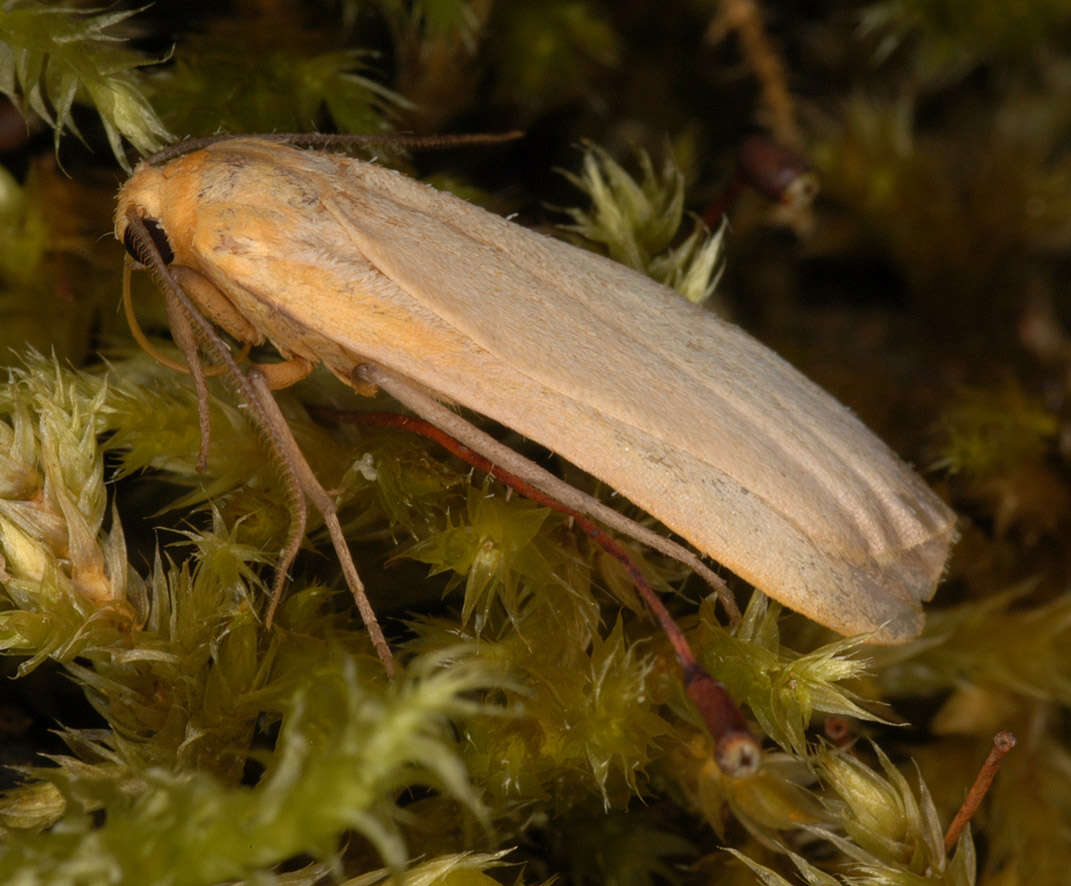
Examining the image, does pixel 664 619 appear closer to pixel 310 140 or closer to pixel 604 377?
pixel 604 377

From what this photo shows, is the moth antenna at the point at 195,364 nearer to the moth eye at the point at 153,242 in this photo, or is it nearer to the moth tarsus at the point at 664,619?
the moth eye at the point at 153,242

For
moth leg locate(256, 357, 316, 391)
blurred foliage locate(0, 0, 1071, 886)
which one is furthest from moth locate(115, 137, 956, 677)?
blurred foliage locate(0, 0, 1071, 886)

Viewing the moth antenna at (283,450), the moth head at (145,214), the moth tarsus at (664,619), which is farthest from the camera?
the moth head at (145,214)

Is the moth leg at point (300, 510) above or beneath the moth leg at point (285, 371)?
beneath

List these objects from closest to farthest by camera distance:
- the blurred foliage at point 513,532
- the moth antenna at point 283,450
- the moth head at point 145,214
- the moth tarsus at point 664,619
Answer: the moth tarsus at point 664,619
the blurred foliage at point 513,532
the moth antenna at point 283,450
the moth head at point 145,214

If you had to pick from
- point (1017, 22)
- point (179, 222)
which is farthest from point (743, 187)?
point (179, 222)

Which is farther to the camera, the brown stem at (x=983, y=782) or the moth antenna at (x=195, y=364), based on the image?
the moth antenna at (x=195, y=364)

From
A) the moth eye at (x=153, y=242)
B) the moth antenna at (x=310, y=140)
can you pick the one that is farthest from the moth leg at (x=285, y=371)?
the moth antenna at (x=310, y=140)

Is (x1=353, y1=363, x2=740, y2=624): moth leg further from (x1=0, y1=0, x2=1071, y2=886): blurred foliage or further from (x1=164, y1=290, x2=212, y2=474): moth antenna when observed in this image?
(x1=164, y1=290, x2=212, y2=474): moth antenna
